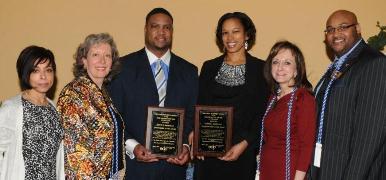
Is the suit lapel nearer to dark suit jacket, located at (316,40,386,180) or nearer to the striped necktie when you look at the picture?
dark suit jacket, located at (316,40,386,180)

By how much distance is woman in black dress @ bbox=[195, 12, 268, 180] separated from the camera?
14.5 feet

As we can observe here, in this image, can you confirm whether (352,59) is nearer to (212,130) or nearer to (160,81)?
(212,130)

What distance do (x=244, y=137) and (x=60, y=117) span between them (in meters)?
1.76

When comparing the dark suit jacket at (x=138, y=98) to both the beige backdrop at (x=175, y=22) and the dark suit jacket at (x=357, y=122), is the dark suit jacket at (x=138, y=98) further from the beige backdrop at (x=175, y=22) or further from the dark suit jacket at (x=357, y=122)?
the dark suit jacket at (x=357, y=122)

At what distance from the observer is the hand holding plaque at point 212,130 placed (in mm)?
4250

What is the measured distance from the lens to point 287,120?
372 cm

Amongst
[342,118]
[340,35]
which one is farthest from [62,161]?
[340,35]

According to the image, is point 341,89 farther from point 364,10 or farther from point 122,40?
point 122,40

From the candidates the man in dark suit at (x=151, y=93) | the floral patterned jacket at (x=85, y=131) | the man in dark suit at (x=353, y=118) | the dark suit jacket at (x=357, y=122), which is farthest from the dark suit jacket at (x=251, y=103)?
the floral patterned jacket at (x=85, y=131)

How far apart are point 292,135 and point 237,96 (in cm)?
87

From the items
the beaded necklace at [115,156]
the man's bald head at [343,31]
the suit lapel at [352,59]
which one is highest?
the man's bald head at [343,31]

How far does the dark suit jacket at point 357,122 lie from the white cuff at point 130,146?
1.74 metres

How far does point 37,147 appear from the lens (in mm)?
3475

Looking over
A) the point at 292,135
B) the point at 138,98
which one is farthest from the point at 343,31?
the point at 138,98
